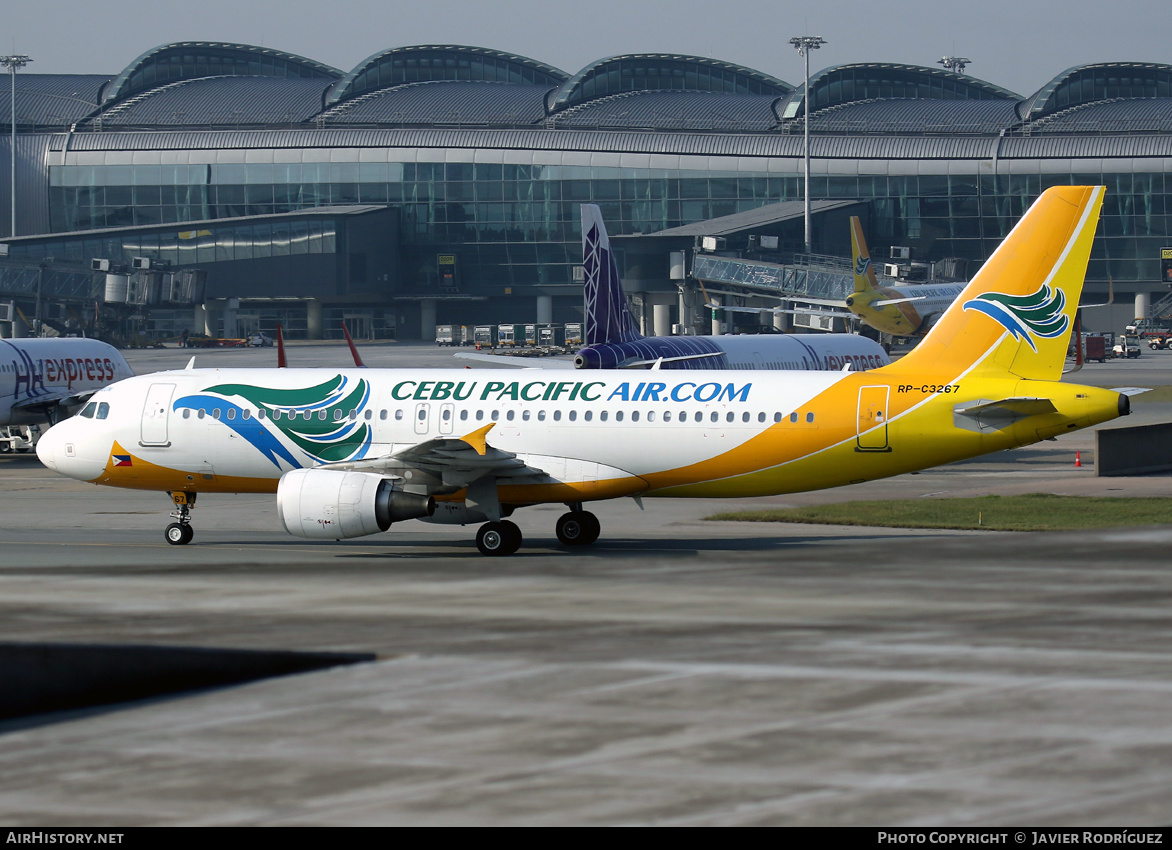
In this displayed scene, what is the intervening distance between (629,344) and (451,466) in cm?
2486

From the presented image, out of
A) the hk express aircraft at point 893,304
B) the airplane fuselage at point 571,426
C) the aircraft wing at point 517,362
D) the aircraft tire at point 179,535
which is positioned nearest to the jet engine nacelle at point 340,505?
the airplane fuselage at point 571,426

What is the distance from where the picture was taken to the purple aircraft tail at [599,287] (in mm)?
51156

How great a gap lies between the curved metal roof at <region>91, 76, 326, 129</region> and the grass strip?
129 metres

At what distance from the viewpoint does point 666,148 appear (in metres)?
150

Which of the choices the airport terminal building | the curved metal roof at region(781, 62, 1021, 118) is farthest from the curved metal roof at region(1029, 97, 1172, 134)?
the curved metal roof at region(781, 62, 1021, 118)

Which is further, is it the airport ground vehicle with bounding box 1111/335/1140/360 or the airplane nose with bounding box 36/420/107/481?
the airport ground vehicle with bounding box 1111/335/1140/360

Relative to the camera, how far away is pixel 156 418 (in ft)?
101

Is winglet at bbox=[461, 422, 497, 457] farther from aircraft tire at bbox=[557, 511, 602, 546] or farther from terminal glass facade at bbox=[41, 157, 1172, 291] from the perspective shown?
terminal glass facade at bbox=[41, 157, 1172, 291]

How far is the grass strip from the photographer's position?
33.2m

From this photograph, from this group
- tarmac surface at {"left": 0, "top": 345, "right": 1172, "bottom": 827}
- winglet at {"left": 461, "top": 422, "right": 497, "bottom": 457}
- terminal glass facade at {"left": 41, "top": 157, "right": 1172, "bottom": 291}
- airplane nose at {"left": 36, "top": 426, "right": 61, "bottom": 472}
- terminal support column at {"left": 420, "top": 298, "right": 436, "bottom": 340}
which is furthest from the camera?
terminal support column at {"left": 420, "top": 298, "right": 436, "bottom": 340}

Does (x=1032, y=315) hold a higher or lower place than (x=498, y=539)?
higher

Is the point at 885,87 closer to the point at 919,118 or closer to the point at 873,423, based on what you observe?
the point at 919,118

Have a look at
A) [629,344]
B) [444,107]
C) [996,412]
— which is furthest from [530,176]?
[996,412]

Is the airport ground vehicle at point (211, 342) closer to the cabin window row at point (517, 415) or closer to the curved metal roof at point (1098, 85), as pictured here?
the curved metal roof at point (1098, 85)
